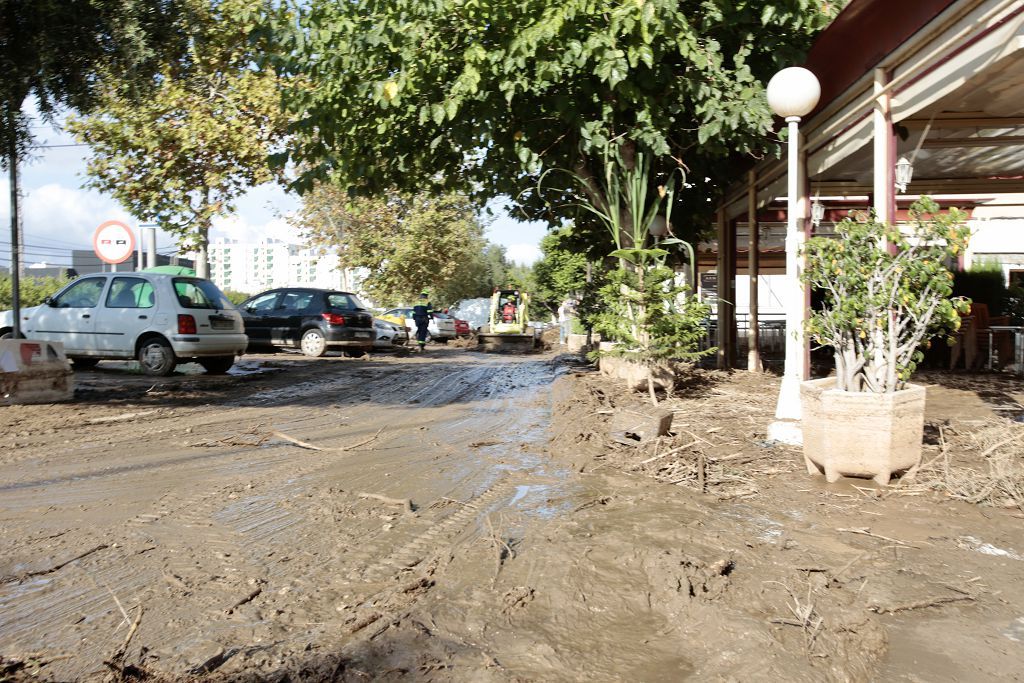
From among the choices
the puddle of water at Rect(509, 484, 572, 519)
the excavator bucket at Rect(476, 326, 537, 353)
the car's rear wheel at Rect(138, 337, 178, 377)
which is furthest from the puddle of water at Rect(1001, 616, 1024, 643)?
the excavator bucket at Rect(476, 326, 537, 353)

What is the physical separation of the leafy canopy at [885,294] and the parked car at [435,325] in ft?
91.2

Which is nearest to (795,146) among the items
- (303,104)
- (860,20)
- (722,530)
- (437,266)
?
(860,20)

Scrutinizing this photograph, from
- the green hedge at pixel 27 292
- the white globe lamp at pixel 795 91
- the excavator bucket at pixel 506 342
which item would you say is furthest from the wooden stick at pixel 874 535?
the green hedge at pixel 27 292

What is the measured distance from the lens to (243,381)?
1319 cm

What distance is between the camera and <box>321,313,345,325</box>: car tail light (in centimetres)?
1942

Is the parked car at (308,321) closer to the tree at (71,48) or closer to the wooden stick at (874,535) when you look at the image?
the tree at (71,48)

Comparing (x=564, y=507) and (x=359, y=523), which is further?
(x=564, y=507)

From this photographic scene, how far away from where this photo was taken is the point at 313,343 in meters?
19.5

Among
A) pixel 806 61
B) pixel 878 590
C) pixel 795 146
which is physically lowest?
pixel 878 590

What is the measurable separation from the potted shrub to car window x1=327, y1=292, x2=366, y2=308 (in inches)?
604

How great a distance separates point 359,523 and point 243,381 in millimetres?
9201

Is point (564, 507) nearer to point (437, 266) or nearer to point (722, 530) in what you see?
point (722, 530)

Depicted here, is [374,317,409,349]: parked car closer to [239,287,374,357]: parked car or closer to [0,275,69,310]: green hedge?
[239,287,374,357]: parked car

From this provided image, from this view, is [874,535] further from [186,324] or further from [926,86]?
[186,324]
